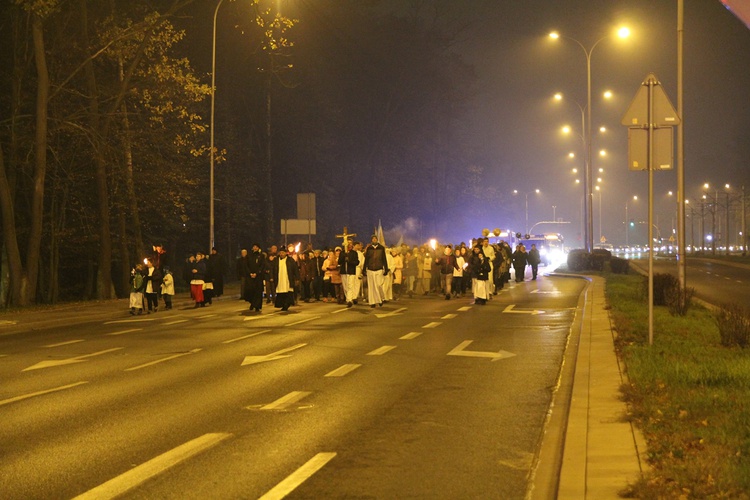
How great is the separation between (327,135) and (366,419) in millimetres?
53160

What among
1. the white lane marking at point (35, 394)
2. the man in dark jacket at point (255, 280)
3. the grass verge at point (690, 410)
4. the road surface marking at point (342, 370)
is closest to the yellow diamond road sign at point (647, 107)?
the grass verge at point (690, 410)

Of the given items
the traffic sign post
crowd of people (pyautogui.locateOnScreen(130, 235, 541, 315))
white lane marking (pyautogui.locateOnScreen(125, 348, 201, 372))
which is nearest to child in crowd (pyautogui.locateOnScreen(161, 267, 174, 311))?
crowd of people (pyautogui.locateOnScreen(130, 235, 541, 315))

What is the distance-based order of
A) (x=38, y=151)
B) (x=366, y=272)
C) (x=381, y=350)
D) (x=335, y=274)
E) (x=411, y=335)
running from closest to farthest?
(x=381, y=350) < (x=411, y=335) < (x=366, y=272) < (x=38, y=151) < (x=335, y=274)

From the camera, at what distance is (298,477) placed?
23.2ft

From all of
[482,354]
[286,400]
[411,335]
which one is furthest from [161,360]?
[411,335]

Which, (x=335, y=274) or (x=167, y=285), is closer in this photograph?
(x=167, y=285)

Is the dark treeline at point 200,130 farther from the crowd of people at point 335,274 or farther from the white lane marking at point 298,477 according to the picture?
the white lane marking at point 298,477

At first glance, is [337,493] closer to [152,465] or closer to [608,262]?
[152,465]

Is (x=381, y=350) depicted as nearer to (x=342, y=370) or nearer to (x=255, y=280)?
(x=342, y=370)

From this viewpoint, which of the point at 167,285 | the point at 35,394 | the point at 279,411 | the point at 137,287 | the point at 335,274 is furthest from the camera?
the point at 335,274

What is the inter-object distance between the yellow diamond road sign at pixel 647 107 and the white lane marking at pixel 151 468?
761 cm

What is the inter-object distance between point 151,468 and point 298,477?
3.81ft

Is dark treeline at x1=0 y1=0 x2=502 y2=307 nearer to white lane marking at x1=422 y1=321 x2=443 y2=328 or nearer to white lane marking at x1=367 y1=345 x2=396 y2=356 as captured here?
white lane marking at x1=422 y1=321 x2=443 y2=328

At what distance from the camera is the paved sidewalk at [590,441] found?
6.59 meters
